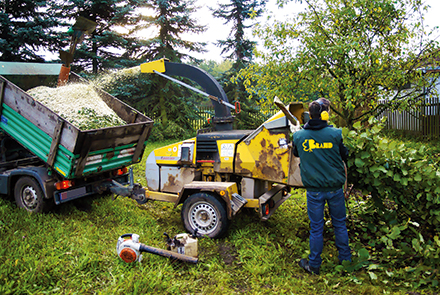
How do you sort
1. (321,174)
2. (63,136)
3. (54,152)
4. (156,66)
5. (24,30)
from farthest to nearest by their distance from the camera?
(24,30), (156,66), (54,152), (63,136), (321,174)

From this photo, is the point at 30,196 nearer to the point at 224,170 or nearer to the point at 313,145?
the point at 224,170

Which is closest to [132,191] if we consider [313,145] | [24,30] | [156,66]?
[156,66]

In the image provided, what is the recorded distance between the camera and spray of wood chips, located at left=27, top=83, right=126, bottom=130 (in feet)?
17.1

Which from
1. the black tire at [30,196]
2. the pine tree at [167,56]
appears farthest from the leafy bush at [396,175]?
the pine tree at [167,56]

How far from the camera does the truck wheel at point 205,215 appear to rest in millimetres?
4613

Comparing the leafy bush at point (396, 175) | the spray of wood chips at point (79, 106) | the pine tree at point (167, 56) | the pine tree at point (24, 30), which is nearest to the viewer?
the leafy bush at point (396, 175)

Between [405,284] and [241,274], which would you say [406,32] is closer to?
[405,284]

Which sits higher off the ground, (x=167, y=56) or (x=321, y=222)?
(x=167, y=56)

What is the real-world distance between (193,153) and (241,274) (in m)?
2.11

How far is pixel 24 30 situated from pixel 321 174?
41.2 ft

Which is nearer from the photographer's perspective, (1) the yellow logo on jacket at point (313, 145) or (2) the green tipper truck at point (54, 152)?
(1) the yellow logo on jacket at point (313, 145)

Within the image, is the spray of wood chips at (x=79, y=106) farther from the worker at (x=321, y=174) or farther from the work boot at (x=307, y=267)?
the work boot at (x=307, y=267)

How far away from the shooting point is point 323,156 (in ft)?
12.2

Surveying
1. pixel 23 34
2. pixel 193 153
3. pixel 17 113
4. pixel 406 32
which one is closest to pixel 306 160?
pixel 193 153
